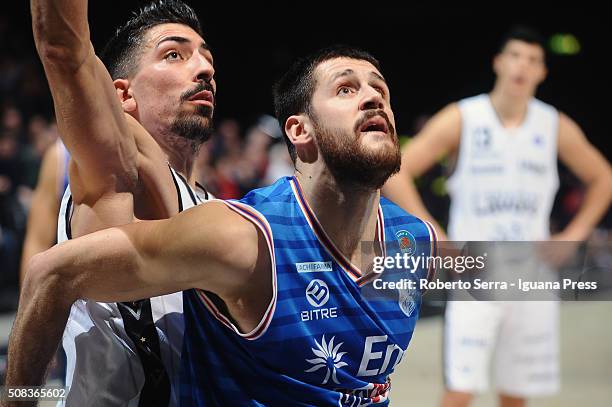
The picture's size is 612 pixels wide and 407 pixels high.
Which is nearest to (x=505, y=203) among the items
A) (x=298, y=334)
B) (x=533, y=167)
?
(x=533, y=167)

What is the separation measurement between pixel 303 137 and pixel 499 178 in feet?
8.30

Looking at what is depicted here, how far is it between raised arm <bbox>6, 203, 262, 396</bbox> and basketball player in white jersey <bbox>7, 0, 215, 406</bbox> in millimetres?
55

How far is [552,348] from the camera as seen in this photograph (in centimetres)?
467

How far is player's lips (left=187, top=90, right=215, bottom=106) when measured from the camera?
282 centimetres

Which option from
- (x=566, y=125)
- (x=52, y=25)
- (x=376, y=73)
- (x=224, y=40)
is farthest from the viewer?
(x=224, y=40)

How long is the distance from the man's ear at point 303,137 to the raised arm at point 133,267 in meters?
0.40

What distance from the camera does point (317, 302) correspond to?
7.48 ft

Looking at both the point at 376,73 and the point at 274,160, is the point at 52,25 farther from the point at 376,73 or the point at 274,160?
the point at 274,160

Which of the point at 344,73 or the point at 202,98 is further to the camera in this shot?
the point at 202,98

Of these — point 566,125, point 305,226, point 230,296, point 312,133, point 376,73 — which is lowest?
point 230,296

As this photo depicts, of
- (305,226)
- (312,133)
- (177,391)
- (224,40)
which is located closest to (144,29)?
(312,133)

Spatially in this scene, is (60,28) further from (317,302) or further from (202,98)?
(317,302)

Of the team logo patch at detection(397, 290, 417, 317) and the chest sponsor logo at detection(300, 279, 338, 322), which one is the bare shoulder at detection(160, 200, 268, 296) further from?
the team logo patch at detection(397, 290, 417, 317)

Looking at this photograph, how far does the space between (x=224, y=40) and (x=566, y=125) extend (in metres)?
8.71
